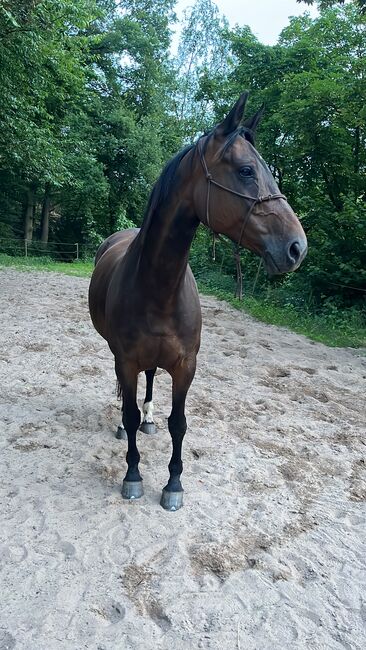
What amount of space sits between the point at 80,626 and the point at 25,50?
1069cm

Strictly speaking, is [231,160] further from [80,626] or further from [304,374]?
[304,374]

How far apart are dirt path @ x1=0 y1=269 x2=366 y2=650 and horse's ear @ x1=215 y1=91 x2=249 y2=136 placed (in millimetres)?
2119

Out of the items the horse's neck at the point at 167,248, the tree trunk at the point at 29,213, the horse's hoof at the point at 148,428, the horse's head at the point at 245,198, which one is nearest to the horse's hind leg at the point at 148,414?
the horse's hoof at the point at 148,428

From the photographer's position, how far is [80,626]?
5.96 ft

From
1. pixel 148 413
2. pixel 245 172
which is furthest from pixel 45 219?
pixel 245 172

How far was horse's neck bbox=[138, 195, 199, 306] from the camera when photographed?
234 centimetres

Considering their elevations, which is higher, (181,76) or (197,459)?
(181,76)

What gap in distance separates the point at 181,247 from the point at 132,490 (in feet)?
5.15

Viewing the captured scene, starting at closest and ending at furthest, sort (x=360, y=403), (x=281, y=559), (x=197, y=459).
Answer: (x=281, y=559) < (x=197, y=459) < (x=360, y=403)

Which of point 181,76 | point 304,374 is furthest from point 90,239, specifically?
point 304,374

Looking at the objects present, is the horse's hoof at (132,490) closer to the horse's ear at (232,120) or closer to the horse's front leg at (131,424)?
the horse's front leg at (131,424)

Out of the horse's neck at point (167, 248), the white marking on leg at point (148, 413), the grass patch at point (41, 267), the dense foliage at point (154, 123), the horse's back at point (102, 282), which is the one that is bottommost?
the grass patch at point (41, 267)

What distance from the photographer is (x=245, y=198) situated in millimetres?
1972

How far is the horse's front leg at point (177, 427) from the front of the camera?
2.67 meters
